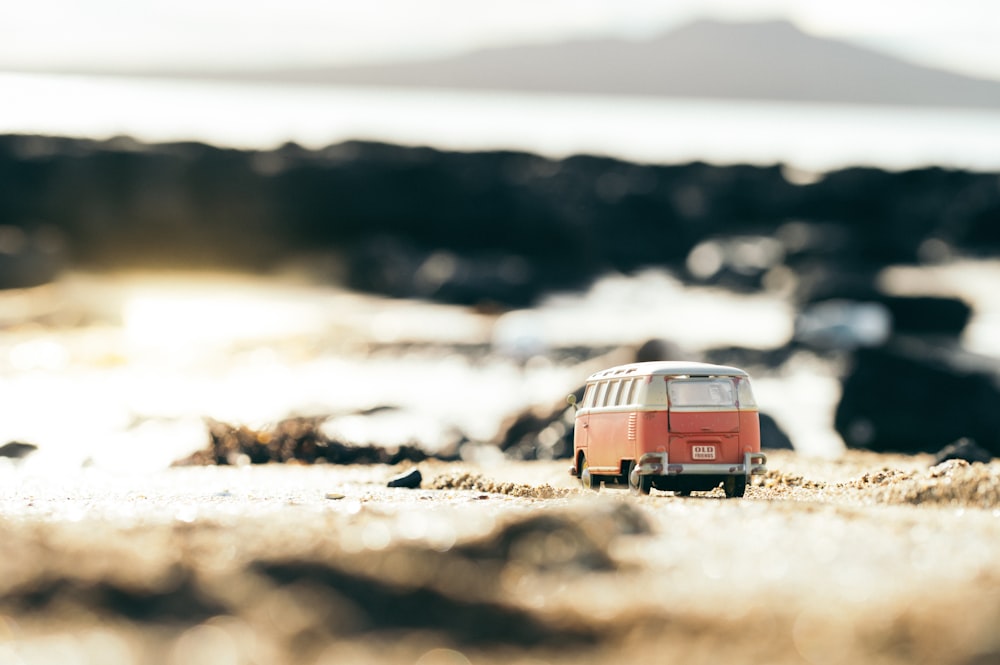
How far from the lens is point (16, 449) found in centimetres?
2945

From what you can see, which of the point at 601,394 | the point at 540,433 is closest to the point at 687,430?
the point at 601,394

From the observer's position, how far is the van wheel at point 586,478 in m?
18.5

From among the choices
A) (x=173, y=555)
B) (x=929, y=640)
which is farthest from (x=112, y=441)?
(x=929, y=640)

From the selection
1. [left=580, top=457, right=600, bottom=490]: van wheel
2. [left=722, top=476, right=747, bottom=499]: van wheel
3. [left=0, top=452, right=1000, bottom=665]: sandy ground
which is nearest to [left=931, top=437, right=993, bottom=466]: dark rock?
[left=580, top=457, right=600, bottom=490]: van wheel

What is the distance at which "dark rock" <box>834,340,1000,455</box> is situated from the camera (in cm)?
3697

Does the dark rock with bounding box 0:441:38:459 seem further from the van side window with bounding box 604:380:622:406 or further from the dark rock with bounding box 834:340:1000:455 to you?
the dark rock with bounding box 834:340:1000:455

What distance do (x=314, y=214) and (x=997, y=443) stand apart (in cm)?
8765

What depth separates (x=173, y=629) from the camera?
8797mm

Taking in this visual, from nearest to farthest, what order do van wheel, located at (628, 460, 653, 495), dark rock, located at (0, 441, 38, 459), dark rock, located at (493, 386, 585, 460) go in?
van wheel, located at (628, 460, 653, 495)
dark rock, located at (0, 441, 38, 459)
dark rock, located at (493, 386, 585, 460)

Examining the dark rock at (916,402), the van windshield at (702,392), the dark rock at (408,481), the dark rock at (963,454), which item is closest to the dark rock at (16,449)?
the dark rock at (408,481)

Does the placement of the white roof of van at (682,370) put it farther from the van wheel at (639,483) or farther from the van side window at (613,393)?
the van wheel at (639,483)

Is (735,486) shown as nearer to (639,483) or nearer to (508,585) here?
(639,483)

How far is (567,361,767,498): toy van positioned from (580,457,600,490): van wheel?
1111mm

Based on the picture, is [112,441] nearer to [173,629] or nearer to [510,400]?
[510,400]
